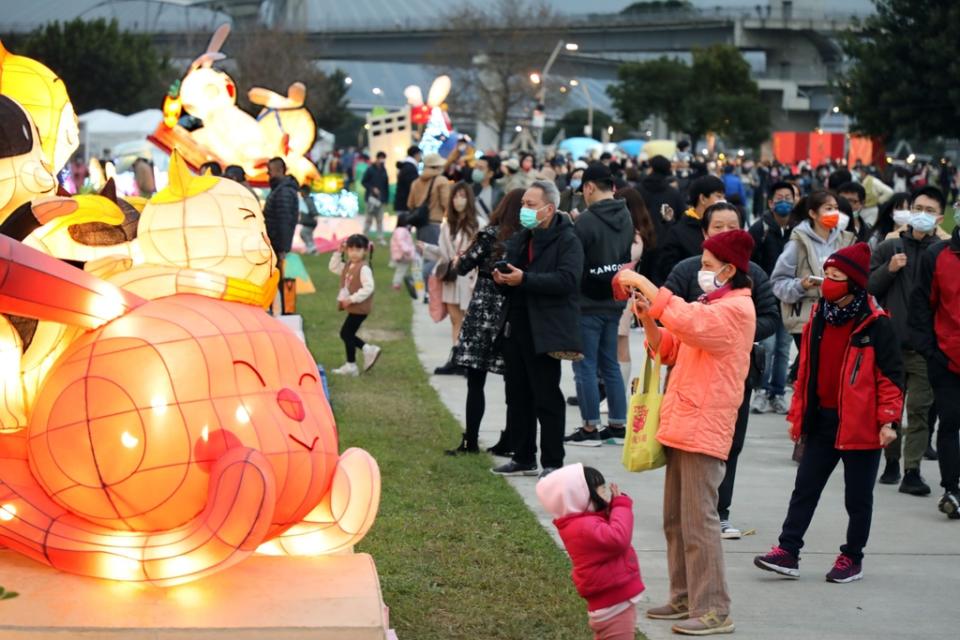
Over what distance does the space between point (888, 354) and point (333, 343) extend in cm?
990

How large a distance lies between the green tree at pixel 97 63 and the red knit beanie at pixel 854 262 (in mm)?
58769

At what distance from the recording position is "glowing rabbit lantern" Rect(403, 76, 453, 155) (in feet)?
104

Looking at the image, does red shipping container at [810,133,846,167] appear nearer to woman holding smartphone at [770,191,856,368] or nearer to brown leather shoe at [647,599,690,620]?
woman holding smartphone at [770,191,856,368]

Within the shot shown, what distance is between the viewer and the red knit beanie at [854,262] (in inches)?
291

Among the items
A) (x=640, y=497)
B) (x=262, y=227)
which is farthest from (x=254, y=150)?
(x=262, y=227)

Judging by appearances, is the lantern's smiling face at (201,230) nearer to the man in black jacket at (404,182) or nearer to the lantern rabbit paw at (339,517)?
the lantern rabbit paw at (339,517)

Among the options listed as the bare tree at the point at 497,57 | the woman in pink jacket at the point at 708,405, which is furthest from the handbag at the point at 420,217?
the bare tree at the point at 497,57

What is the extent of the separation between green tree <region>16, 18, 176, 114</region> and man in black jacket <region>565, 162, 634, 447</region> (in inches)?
2171

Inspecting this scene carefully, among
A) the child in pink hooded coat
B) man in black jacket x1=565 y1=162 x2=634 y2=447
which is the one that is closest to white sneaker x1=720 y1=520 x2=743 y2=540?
man in black jacket x1=565 y1=162 x2=634 y2=447

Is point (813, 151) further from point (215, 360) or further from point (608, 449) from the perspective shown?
point (215, 360)

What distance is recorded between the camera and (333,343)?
54.7 ft

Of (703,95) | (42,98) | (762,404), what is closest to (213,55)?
(762,404)

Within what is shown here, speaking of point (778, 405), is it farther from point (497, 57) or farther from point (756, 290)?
point (497, 57)

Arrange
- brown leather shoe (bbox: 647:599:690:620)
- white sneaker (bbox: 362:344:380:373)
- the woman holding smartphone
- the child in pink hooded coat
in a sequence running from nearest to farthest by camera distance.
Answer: the child in pink hooded coat → brown leather shoe (bbox: 647:599:690:620) → the woman holding smartphone → white sneaker (bbox: 362:344:380:373)
